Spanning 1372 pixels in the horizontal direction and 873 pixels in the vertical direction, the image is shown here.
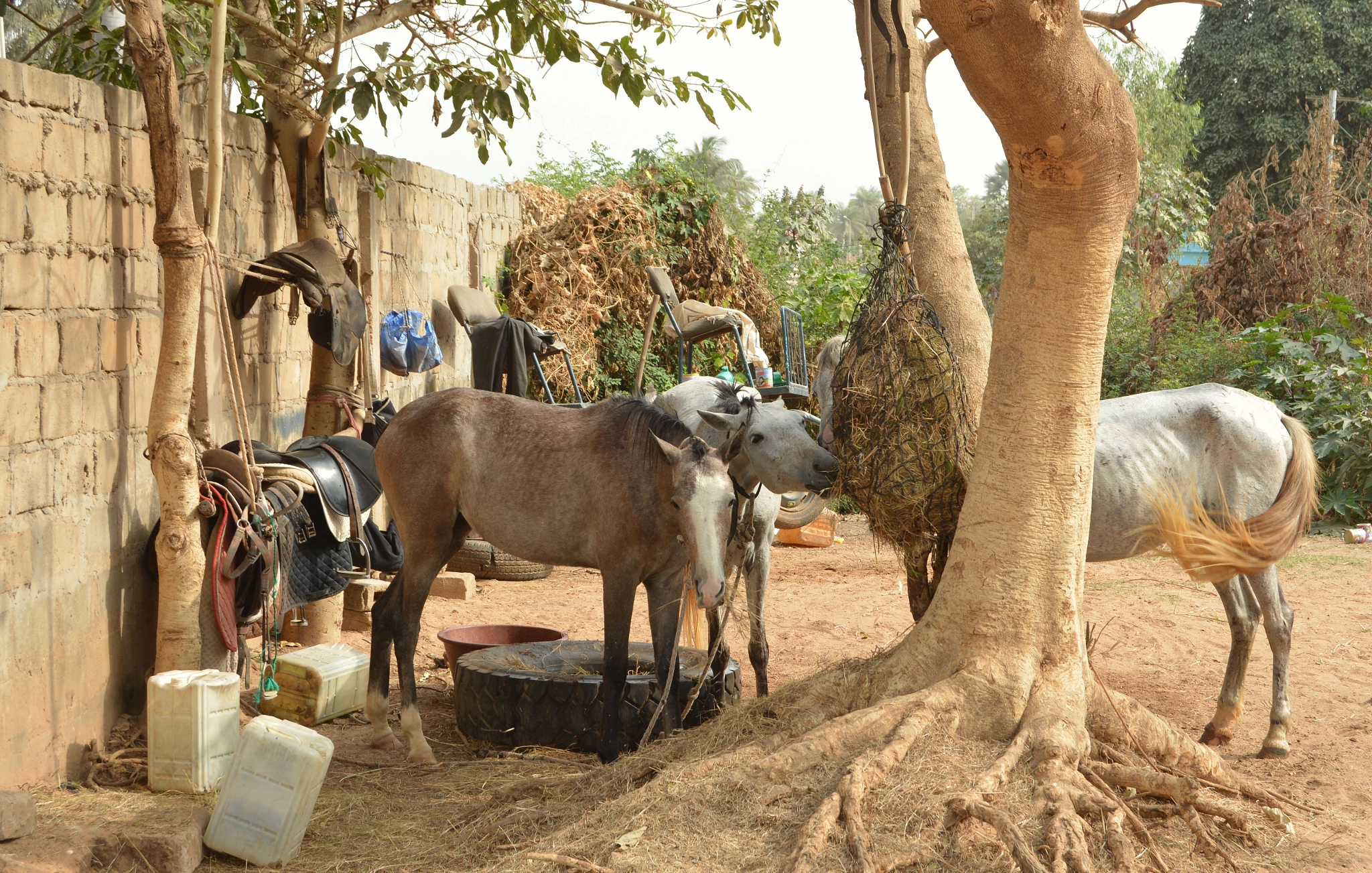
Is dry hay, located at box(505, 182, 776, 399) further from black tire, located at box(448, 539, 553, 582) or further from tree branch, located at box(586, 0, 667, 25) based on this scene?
tree branch, located at box(586, 0, 667, 25)

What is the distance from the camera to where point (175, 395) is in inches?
180

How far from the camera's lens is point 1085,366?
392 cm

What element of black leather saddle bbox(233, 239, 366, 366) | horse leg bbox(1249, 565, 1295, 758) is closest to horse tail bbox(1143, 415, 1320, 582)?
horse leg bbox(1249, 565, 1295, 758)

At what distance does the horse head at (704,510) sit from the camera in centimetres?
411

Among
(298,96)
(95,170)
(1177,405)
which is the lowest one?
(1177,405)

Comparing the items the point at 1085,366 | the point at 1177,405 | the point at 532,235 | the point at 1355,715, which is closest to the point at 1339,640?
the point at 1355,715

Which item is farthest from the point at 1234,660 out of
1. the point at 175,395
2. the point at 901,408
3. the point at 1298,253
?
the point at 1298,253

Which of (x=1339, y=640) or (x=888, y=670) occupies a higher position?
(x=888, y=670)

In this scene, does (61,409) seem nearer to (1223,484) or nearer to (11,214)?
(11,214)

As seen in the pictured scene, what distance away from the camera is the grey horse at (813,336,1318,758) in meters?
5.09

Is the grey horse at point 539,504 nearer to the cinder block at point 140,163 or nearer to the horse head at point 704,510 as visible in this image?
the horse head at point 704,510

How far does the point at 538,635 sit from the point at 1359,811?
4.18 metres

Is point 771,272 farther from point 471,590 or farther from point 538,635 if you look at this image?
point 538,635

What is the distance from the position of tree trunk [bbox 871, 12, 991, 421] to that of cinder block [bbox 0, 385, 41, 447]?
11.9ft
